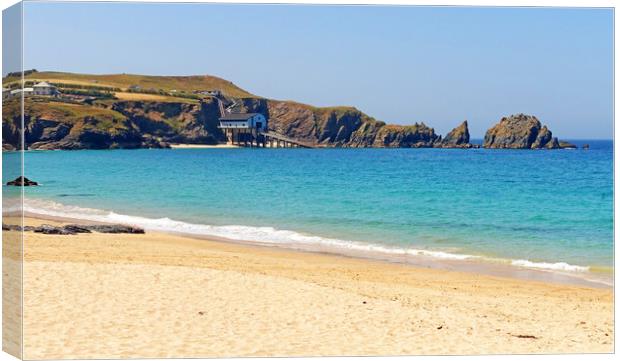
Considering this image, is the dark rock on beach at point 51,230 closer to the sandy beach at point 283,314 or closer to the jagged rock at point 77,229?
the jagged rock at point 77,229

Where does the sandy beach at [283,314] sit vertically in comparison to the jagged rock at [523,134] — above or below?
below

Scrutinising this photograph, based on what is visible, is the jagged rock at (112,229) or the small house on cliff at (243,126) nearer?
the jagged rock at (112,229)

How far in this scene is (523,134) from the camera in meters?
70.1

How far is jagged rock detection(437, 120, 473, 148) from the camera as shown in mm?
77363

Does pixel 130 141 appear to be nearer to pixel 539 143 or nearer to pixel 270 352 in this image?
pixel 539 143

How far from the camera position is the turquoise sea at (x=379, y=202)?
1862 centimetres

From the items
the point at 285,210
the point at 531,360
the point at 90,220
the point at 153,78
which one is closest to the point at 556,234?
the point at 285,210

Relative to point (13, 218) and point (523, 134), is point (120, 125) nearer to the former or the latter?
point (523, 134)

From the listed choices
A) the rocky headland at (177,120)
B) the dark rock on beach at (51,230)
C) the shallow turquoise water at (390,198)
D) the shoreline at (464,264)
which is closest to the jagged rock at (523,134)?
the rocky headland at (177,120)

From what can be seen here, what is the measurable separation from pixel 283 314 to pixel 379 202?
928 inches

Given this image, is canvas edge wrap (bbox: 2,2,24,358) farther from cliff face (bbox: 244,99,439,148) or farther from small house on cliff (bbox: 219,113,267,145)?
small house on cliff (bbox: 219,113,267,145)

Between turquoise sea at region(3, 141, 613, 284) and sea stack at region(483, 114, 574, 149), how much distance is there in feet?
7.67

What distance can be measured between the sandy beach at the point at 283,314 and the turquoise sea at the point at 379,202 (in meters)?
1.78

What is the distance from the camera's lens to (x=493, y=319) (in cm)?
955
